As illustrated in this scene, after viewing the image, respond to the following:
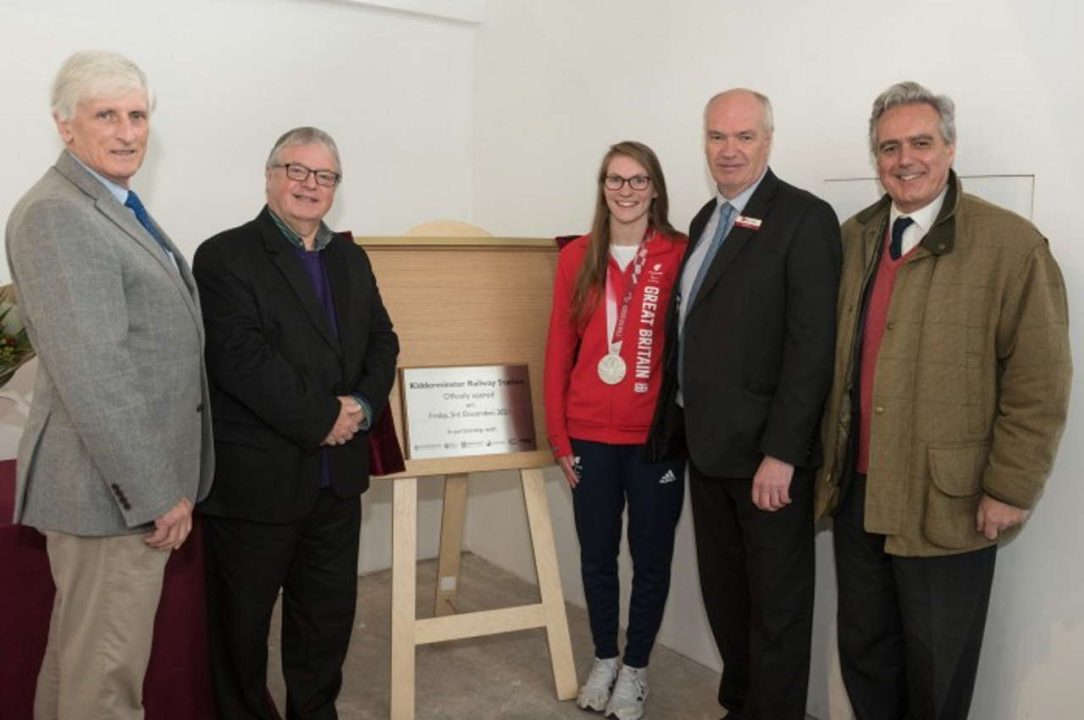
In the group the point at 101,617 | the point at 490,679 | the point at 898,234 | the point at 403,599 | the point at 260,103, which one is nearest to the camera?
the point at 101,617

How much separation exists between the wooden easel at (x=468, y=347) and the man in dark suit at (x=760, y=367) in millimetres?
650

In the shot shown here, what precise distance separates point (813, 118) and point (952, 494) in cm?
123

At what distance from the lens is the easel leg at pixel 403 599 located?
9.27ft

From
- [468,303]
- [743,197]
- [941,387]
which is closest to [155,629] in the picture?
[468,303]

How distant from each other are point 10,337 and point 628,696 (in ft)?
6.52

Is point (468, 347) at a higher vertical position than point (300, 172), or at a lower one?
lower

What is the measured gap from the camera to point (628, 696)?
2863mm

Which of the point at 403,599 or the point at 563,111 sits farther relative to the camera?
the point at 563,111

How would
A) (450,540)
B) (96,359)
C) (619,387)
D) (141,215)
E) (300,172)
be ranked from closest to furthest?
(96,359) → (141,215) → (300,172) → (619,387) → (450,540)

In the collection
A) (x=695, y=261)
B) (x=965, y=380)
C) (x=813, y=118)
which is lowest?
(x=965, y=380)

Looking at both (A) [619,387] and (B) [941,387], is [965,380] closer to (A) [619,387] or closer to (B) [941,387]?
(B) [941,387]

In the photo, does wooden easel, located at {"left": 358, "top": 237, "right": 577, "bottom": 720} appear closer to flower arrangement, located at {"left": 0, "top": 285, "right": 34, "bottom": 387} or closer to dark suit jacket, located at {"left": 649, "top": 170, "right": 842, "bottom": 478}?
dark suit jacket, located at {"left": 649, "top": 170, "right": 842, "bottom": 478}

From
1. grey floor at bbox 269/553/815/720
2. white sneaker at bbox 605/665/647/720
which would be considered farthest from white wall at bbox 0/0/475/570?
white sneaker at bbox 605/665/647/720

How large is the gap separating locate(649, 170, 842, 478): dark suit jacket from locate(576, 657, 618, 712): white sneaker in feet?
2.93
